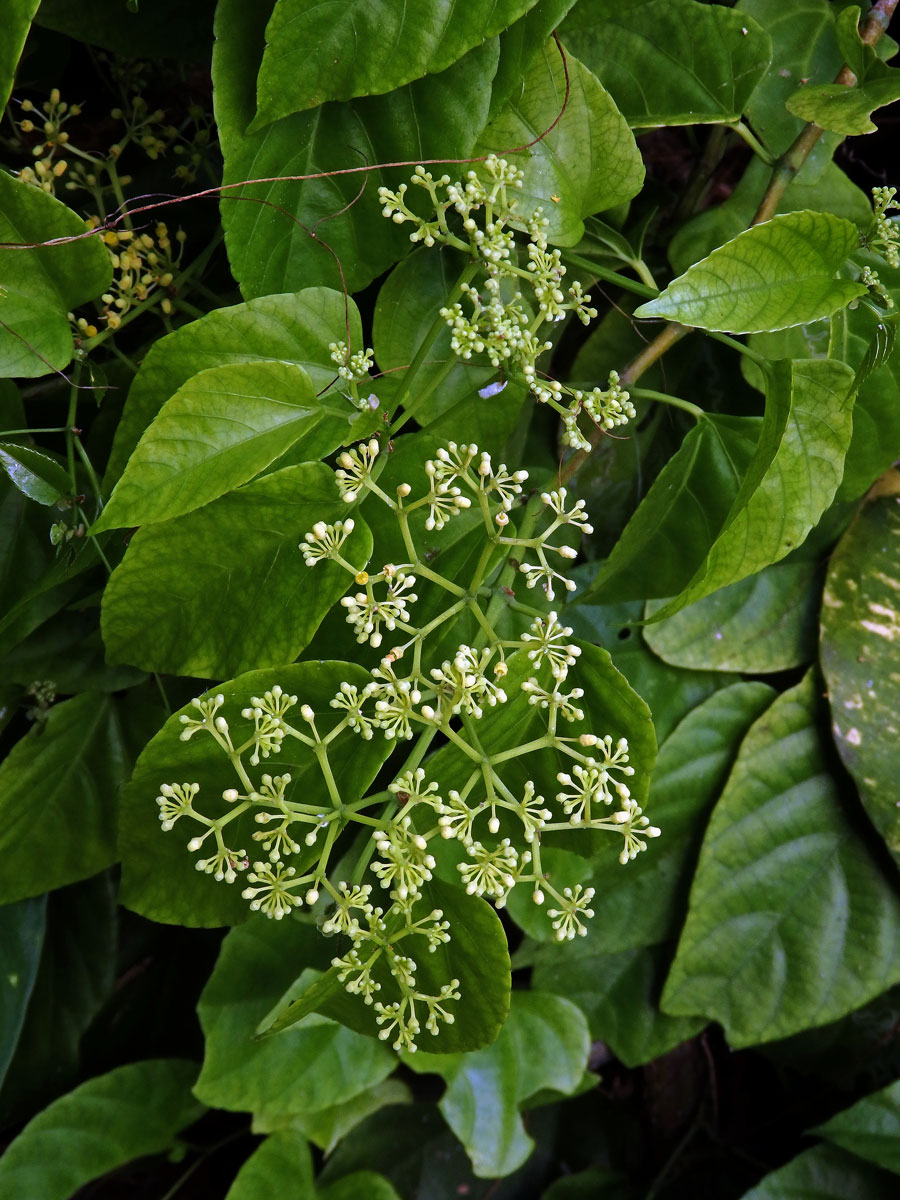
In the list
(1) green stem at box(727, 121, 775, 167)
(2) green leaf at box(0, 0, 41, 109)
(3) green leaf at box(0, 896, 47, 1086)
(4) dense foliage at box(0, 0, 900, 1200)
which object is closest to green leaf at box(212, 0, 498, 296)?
(4) dense foliage at box(0, 0, 900, 1200)

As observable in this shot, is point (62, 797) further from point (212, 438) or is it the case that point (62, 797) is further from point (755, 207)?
point (755, 207)

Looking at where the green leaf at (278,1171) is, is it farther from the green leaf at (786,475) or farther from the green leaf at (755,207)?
the green leaf at (755,207)

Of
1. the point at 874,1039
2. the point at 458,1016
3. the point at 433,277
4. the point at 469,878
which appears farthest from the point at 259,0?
the point at 874,1039

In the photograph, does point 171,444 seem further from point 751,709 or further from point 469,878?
point 751,709

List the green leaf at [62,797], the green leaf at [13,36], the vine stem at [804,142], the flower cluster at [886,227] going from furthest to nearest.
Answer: the green leaf at [62,797] → the vine stem at [804,142] → the flower cluster at [886,227] → the green leaf at [13,36]

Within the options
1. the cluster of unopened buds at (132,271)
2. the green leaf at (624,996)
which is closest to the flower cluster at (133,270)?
the cluster of unopened buds at (132,271)

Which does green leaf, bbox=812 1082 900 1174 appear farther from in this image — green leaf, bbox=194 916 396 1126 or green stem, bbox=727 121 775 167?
green stem, bbox=727 121 775 167
